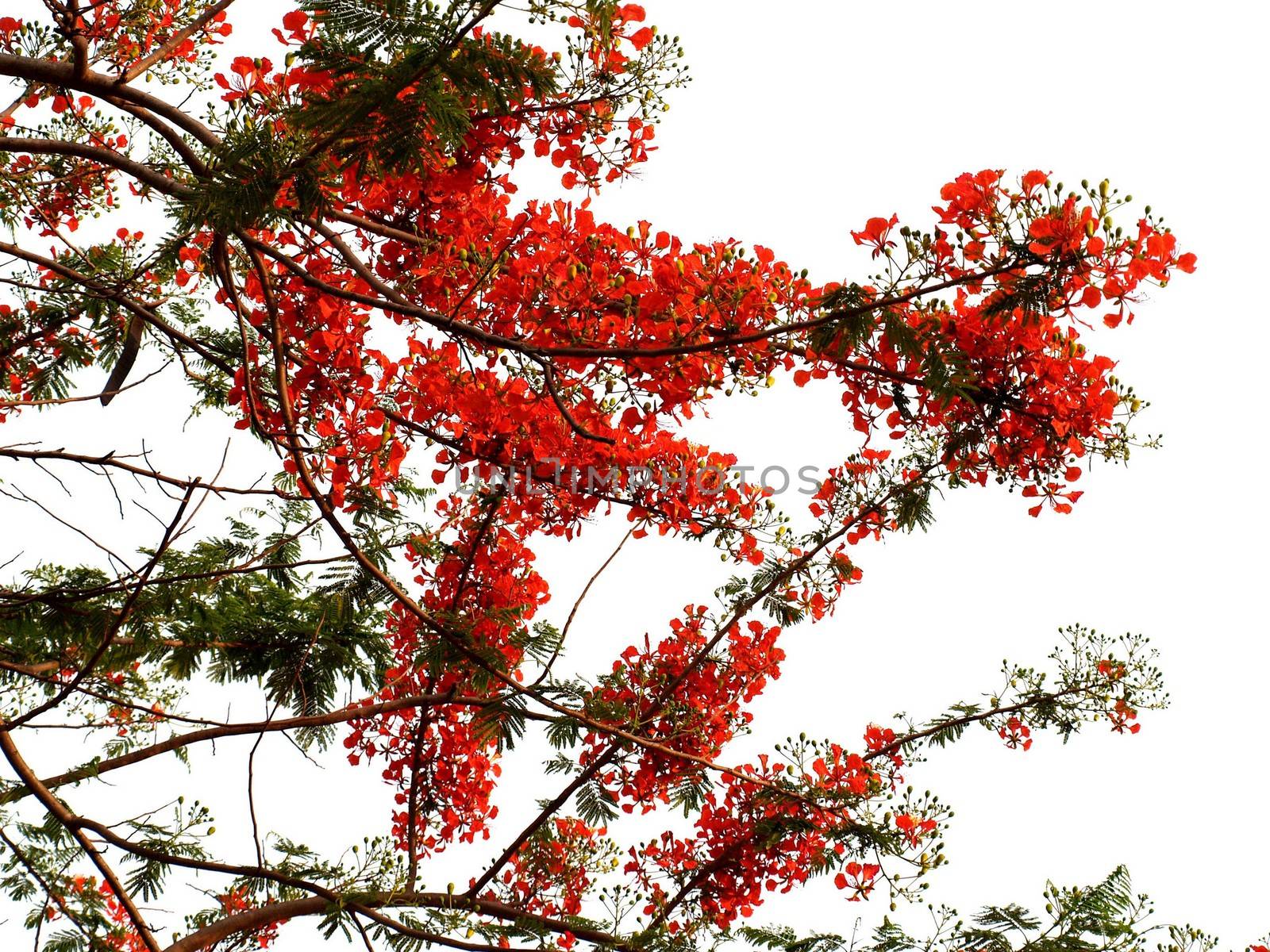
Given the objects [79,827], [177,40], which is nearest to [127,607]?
[79,827]

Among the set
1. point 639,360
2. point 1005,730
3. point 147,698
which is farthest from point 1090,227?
point 147,698

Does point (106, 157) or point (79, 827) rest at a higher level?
point (106, 157)

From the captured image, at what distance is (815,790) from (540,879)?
1181 millimetres

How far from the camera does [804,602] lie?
3932 millimetres

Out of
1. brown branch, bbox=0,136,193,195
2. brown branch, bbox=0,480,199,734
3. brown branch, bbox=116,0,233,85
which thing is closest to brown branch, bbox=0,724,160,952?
brown branch, bbox=0,480,199,734

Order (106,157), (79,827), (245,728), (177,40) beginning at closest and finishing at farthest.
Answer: (106,157) → (79,827) → (245,728) → (177,40)

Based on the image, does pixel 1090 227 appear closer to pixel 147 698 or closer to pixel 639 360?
pixel 639 360

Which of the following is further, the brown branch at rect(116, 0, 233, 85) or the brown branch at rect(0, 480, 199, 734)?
the brown branch at rect(116, 0, 233, 85)

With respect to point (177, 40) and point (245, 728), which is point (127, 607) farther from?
point (177, 40)

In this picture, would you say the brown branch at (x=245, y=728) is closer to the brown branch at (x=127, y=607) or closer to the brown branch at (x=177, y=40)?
the brown branch at (x=127, y=607)

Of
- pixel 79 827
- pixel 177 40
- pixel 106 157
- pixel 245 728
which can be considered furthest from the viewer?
pixel 177 40

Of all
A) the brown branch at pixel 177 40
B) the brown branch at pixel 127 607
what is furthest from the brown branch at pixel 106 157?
the brown branch at pixel 127 607

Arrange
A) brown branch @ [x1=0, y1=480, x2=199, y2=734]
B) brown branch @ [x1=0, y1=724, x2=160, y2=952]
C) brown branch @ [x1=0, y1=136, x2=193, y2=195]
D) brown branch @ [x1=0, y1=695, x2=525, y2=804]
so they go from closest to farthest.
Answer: brown branch @ [x1=0, y1=136, x2=193, y2=195] < brown branch @ [x1=0, y1=480, x2=199, y2=734] < brown branch @ [x1=0, y1=724, x2=160, y2=952] < brown branch @ [x1=0, y1=695, x2=525, y2=804]

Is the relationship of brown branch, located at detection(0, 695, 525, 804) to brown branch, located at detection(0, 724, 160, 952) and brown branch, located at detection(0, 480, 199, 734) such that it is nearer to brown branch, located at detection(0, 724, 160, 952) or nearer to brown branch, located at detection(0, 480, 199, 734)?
brown branch, located at detection(0, 724, 160, 952)
